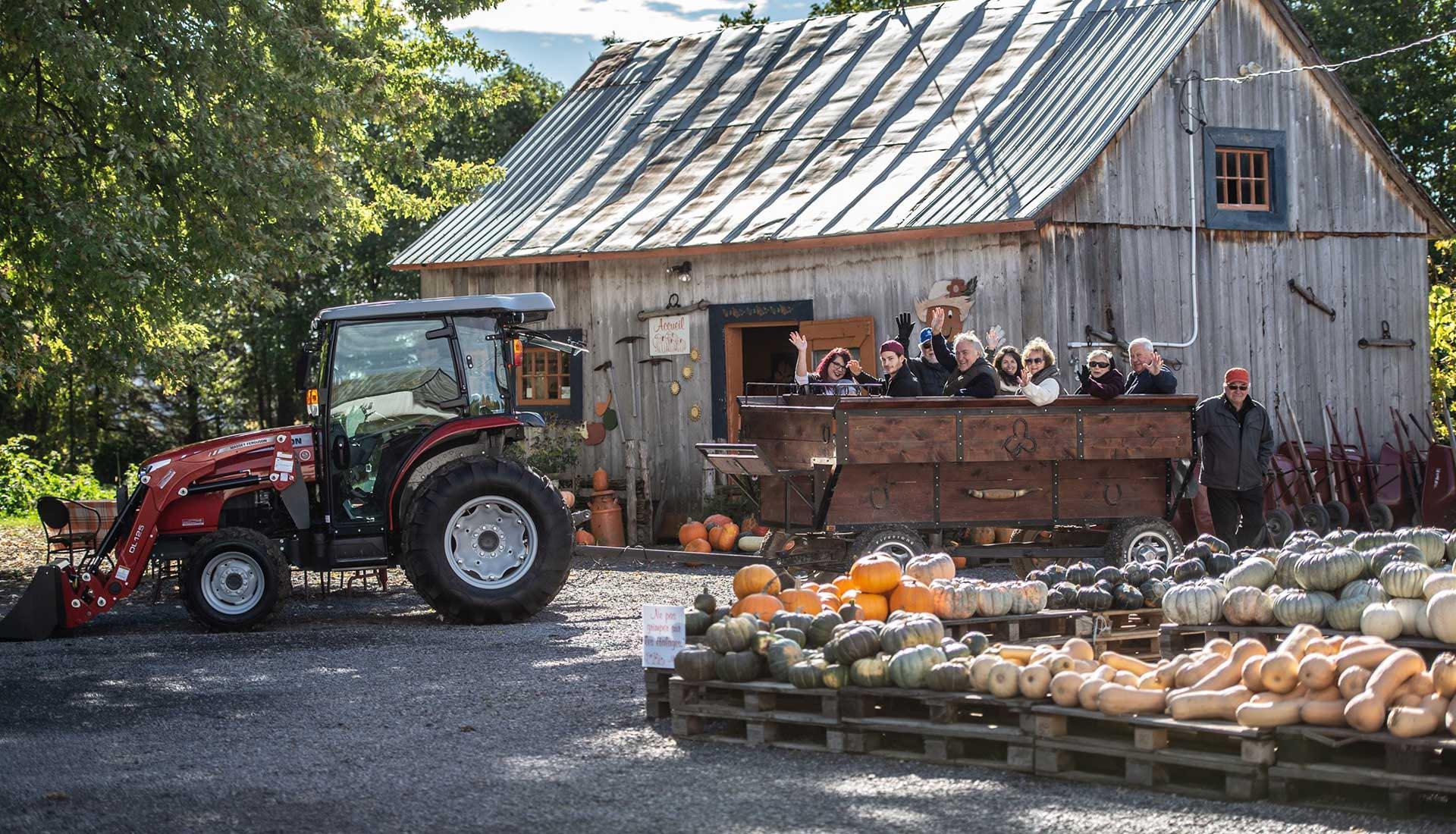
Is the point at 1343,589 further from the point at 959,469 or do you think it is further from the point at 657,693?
the point at 959,469

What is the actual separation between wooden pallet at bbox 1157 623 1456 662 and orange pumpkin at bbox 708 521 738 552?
8.71m

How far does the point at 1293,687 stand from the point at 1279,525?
36.2ft

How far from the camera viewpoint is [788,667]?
7.59 metres

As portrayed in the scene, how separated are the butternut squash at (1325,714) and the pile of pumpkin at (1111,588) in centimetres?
315

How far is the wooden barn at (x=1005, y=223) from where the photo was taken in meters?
17.6

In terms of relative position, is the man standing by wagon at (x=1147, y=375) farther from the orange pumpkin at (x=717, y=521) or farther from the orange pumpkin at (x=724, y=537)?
the orange pumpkin at (x=717, y=521)

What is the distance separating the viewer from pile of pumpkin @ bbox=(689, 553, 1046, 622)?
878 centimetres

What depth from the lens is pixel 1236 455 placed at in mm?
13266

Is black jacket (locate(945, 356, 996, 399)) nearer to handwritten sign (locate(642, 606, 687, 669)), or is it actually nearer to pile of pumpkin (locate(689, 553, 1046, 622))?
pile of pumpkin (locate(689, 553, 1046, 622))

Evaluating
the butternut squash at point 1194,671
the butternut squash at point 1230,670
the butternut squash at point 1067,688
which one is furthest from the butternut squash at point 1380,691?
the butternut squash at point 1067,688

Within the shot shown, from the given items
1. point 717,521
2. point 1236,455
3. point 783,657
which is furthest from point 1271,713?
point 717,521

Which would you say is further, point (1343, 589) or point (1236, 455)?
point (1236, 455)

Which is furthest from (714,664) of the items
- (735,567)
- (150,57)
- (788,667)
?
(150,57)

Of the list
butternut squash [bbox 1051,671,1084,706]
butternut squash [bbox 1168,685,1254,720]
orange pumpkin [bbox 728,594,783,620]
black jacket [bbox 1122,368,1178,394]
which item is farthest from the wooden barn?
butternut squash [bbox 1168,685,1254,720]
